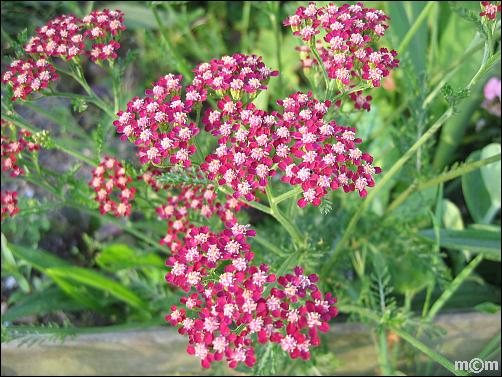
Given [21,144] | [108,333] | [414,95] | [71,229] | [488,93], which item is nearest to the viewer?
[21,144]

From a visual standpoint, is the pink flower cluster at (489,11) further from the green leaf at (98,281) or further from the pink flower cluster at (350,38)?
the green leaf at (98,281)

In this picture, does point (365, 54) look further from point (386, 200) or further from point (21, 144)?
point (386, 200)

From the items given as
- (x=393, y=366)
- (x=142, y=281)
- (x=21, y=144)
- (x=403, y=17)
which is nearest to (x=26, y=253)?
(x=142, y=281)

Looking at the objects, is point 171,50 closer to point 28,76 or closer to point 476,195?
point 28,76

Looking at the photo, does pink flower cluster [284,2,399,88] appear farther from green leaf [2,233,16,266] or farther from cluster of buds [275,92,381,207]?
green leaf [2,233,16,266]

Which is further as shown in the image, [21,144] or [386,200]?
[386,200]

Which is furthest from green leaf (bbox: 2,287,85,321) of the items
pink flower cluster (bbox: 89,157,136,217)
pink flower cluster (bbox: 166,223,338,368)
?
pink flower cluster (bbox: 166,223,338,368)
